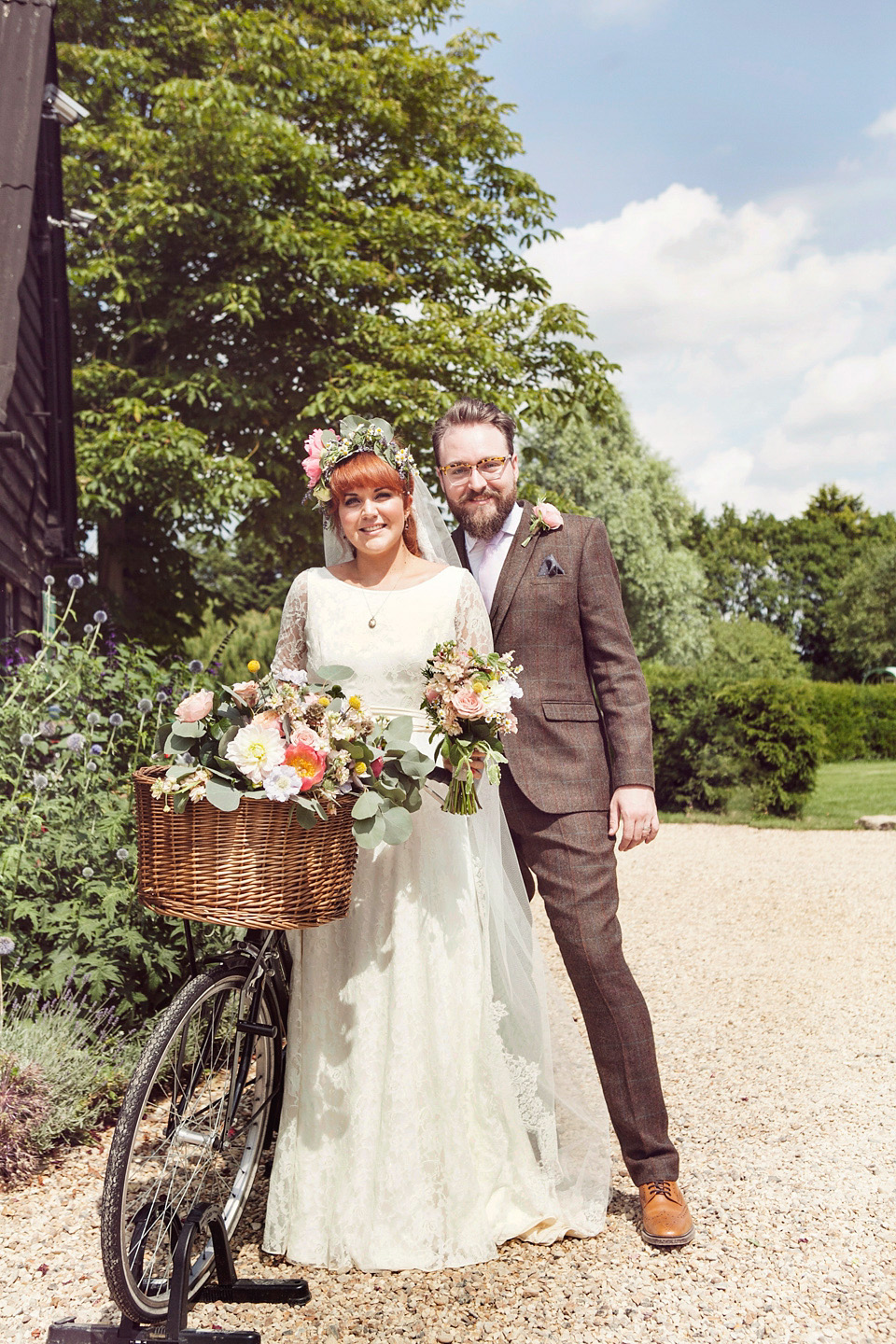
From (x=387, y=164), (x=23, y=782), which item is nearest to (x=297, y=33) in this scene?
(x=387, y=164)

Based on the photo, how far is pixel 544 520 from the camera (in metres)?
3.14

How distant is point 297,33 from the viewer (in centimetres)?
1312

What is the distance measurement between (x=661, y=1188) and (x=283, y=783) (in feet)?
5.66

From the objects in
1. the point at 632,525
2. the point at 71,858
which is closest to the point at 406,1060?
the point at 71,858

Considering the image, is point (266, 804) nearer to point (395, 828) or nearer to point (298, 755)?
point (298, 755)

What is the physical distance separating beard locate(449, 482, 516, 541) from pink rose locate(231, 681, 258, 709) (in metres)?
1.06

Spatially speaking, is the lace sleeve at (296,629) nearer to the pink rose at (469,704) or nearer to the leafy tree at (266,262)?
the pink rose at (469,704)

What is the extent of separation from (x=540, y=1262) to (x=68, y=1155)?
171 centimetres

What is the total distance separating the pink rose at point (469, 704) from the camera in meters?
2.48

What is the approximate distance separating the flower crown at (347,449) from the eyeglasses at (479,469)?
275 mm

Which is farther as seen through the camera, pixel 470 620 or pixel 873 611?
pixel 873 611

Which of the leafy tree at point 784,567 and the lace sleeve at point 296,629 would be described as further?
the leafy tree at point 784,567

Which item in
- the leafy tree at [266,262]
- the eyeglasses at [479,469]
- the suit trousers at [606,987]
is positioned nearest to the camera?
the suit trousers at [606,987]

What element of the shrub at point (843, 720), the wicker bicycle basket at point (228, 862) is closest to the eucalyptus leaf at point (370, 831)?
the wicker bicycle basket at point (228, 862)
